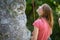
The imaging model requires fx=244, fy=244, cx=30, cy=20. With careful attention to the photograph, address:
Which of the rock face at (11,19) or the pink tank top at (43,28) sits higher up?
the rock face at (11,19)

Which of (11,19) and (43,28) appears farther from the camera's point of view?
(43,28)

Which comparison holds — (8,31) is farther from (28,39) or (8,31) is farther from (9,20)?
(28,39)

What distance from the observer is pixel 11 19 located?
9.86 ft

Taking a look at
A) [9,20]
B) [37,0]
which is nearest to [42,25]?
[9,20]

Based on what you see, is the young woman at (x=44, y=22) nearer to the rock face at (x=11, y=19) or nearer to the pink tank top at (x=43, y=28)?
the pink tank top at (x=43, y=28)

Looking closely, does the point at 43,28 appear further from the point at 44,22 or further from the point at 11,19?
the point at 11,19

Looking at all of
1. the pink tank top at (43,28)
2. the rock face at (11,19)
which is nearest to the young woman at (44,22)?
the pink tank top at (43,28)

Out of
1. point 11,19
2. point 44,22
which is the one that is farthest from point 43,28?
point 11,19

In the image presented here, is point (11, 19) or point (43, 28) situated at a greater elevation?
point (11, 19)

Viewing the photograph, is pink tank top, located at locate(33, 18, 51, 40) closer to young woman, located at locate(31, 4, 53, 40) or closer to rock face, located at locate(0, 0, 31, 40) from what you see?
young woman, located at locate(31, 4, 53, 40)

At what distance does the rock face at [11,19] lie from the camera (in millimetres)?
2973

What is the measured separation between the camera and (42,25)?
3.70m

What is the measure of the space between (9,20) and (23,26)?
0.20 metres

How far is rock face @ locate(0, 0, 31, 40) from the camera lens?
2.97m
